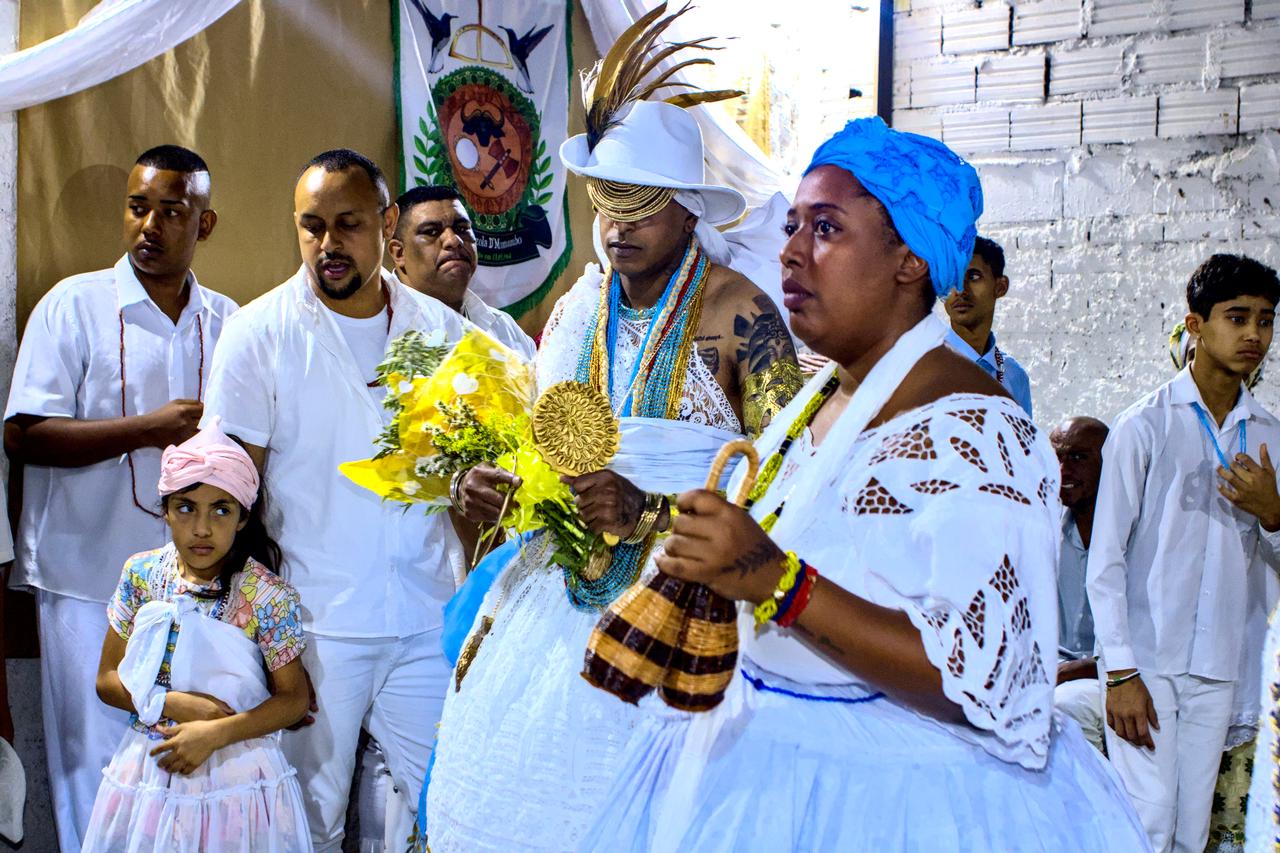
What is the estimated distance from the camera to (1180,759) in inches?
171

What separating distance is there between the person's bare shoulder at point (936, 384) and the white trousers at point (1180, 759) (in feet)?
9.10

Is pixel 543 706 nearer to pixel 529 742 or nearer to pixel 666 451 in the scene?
pixel 529 742

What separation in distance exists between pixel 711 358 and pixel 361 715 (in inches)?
69.6

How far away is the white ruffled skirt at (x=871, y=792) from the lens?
1.88 m

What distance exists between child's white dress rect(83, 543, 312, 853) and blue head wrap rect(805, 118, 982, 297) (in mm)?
2349

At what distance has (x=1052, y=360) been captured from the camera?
687cm

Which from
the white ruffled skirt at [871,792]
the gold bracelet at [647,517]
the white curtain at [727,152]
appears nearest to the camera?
the white ruffled skirt at [871,792]

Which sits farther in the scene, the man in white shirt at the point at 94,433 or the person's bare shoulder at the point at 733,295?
the man in white shirt at the point at 94,433

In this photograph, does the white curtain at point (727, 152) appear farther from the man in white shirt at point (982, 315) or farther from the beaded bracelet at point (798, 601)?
the beaded bracelet at point (798, 601)

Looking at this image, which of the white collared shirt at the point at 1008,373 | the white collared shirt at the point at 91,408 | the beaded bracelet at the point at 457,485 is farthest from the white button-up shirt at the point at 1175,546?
the white collared shirt at the point at 91,408

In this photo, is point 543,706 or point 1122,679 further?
point 1122,679

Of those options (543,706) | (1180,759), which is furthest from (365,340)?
(1180,759)

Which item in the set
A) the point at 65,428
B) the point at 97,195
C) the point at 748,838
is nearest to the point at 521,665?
the point at 748,838

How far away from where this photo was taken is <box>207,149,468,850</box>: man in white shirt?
155 inches
